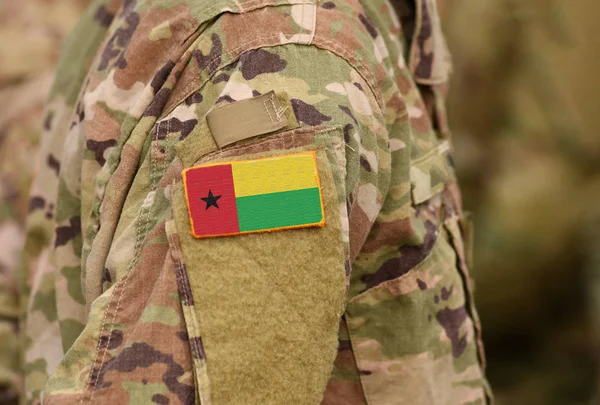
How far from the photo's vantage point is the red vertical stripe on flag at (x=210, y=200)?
52 cm

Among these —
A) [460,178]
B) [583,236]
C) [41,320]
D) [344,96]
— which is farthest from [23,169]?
[583,236]

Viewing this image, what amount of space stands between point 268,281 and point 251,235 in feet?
0.13

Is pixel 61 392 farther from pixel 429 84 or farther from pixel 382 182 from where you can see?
pixel 429 84

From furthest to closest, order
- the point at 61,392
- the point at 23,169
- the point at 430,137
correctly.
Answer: the point at 23,169 → the point at 430,137 → the point at 61,392

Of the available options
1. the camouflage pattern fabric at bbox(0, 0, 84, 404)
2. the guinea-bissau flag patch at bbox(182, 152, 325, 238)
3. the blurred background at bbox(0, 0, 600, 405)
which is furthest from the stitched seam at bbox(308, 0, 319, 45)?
the blurred background at bbox(0, 0, 600, 405)

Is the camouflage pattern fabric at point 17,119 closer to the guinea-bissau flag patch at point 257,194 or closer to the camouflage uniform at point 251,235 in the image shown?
the camouflage uniform at point 251,235

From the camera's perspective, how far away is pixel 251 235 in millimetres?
528

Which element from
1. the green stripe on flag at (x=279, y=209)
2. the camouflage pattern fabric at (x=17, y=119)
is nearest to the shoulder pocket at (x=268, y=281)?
the green stripe on flag at (x=279, y=209)

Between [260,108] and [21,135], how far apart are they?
0.78 meters

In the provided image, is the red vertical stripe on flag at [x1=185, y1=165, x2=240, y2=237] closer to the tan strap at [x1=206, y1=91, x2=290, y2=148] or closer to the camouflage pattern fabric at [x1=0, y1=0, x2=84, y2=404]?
the tan strap at [x1=206, y1=91, x2=290, y2=148]

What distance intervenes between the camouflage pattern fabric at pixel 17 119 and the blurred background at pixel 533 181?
4.27ft

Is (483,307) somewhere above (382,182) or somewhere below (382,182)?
below

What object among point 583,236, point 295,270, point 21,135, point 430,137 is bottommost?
point 583,236

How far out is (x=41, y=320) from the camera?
0.79 meters
